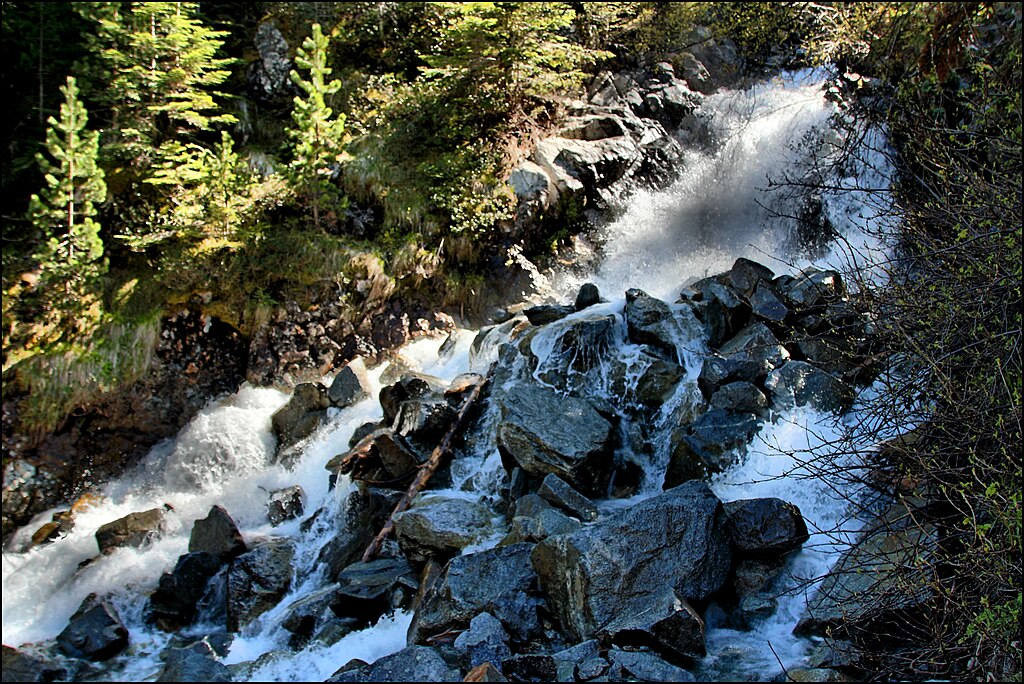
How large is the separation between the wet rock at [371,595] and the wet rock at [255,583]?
97cm

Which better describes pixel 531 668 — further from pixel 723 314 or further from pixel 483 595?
pixel 723 314

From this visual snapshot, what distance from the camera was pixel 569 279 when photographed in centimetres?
1291

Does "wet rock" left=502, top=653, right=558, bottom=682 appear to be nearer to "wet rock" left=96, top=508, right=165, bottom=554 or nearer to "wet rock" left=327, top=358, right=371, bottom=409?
"wet rock" left=96, top=508, right=165, bottom=554

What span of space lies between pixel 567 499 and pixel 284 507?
4.05 metres

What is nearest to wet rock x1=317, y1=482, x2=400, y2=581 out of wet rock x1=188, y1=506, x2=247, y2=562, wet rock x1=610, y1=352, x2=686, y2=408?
wet rock x1=188, y1=506, x2=247, y2=562

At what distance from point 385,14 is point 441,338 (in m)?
7.56

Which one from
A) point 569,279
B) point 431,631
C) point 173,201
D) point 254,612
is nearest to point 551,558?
point 431,631

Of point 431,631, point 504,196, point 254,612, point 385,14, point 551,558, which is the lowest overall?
point 254,612

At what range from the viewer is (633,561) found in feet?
18.0

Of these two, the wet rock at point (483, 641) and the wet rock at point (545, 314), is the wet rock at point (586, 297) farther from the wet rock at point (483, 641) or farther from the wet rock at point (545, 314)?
the wet rock at point (483, 641)

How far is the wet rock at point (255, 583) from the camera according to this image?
278 inches

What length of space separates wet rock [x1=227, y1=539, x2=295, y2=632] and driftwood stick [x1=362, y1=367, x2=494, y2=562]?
2.87 feet

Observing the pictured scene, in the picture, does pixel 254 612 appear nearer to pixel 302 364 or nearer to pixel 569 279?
pixel 302 364

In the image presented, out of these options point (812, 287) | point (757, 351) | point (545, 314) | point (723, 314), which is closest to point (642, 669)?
point (757, 351)
